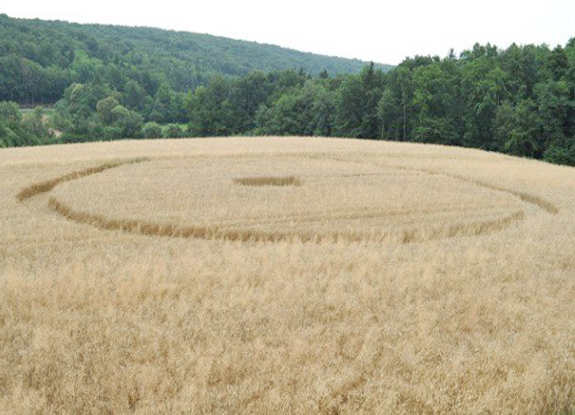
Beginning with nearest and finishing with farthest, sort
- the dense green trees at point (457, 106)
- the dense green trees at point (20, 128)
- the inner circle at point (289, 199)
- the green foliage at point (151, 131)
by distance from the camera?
the inner circle at point (289, 199)
the dense green trees at point (457, 106)
the dense green trees at point (20, 128)
the green foliage at point (151, 131)

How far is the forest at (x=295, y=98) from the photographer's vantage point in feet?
193

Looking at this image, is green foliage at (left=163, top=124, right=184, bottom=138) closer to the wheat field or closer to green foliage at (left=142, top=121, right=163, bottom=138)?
green foliage at (left=142, top=121, right=163, bottom=138)

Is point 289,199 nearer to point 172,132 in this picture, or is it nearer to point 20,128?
point 20,128

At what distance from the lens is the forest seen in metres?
58.8

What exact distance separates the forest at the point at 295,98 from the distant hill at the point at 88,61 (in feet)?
1.08

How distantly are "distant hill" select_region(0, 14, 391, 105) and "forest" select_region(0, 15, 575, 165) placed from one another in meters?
0.33

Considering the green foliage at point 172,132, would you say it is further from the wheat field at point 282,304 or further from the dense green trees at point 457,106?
the wheat field at point 282,304

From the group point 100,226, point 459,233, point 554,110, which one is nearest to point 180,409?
point 100,226

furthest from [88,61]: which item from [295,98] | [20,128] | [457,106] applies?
[457,106]

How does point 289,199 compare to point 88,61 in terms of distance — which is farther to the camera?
point 88,61

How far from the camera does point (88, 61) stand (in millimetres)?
122500

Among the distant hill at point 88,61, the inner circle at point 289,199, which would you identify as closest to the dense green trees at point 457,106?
the distant hill at point 88,61

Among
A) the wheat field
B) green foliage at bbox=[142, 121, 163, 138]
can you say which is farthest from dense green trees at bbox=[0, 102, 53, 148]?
the wheat field

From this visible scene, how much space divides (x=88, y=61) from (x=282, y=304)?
128 meters
